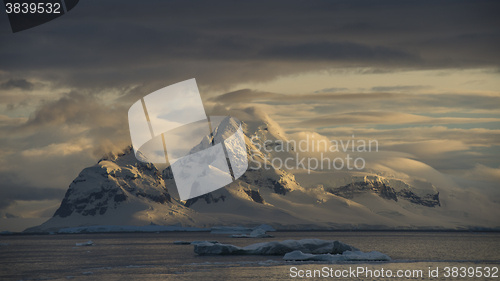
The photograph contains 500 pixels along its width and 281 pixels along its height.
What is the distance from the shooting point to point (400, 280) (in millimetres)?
79438

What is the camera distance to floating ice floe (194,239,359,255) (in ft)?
350

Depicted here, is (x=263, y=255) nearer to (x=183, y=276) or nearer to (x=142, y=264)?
(x=142, y=264)

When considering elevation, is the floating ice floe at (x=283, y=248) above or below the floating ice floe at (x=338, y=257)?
above

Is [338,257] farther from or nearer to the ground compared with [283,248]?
nearer to the ground

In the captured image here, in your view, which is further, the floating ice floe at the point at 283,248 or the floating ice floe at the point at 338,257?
the floating ice floe at the point at 283,248

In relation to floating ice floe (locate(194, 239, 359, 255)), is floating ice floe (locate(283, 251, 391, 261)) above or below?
below

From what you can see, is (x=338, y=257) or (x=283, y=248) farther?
(x=283, y=248)

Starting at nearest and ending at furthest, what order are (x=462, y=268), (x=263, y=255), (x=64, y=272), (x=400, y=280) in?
1. (x=400, y=280)
2. (x=64, y=272)
3. (x=462, y=268)
4. (x=263, y=255)

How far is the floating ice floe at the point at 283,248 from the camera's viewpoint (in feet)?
350

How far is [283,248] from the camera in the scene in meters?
110

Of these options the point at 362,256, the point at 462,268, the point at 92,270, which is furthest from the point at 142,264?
the point at 462,268

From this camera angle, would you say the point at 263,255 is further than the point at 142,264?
Yes

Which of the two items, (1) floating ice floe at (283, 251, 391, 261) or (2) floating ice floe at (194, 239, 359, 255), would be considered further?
(2) floating ice floe at (194, 239, 359, 255)

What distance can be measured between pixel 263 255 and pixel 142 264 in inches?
1063
